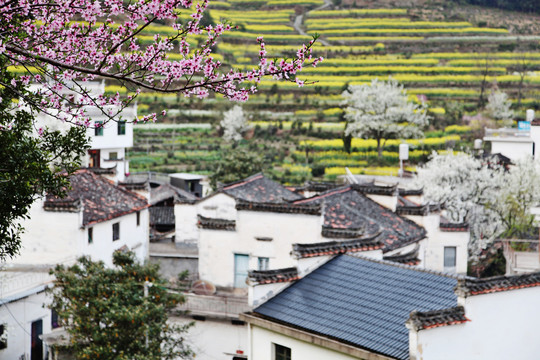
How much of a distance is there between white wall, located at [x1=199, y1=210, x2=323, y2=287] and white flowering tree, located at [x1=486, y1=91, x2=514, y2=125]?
46.6 metres

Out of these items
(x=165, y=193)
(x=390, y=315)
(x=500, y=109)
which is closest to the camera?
(x=390, y=315)

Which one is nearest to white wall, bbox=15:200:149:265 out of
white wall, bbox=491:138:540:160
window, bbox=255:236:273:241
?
window, bbox=255:236:273:241

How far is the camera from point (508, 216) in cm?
3812

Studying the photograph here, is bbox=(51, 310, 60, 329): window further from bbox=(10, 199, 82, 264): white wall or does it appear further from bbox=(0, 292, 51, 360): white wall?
bbox=(10, 199, 82, 264): white wall

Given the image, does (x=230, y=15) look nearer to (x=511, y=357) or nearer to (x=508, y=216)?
(x=508, y=216)

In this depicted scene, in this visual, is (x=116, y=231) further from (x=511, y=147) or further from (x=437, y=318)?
(x=511, y=147)

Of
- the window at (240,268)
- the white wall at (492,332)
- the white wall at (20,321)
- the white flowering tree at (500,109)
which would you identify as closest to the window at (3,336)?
the white wall at (20,321)

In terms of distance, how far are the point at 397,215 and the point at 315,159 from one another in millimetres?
30934

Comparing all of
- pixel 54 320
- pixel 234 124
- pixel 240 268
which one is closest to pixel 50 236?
pixel 54 320

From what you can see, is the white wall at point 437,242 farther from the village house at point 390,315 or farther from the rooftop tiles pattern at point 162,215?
the rooftop tiles pattern at point 162,215

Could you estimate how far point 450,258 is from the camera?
2959 cm

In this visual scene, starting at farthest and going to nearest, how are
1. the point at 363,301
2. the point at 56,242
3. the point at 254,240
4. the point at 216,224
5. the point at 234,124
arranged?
the point at 234,124
the point at 56,242
the point at 216,224
the point at 254,240
the point at 363,301

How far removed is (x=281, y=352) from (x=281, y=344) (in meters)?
0.19

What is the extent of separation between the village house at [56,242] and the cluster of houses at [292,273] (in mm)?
47
